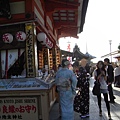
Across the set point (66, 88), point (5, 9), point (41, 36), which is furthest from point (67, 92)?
point (5, 9)

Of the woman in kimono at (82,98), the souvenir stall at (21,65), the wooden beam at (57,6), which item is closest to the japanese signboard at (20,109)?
the souvenir stall at (21,65)

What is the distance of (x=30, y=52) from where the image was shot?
609 centimetres

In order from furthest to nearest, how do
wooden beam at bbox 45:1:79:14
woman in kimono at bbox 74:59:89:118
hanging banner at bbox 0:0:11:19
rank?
wooden beam at bbox 45:1:79:14 < woman in kimono at bbox 74:59:89:118 < hanging banner at bbox 0:0:11:19

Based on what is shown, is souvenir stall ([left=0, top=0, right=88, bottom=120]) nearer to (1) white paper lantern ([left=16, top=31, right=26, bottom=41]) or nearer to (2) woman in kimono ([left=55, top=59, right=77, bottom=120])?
(1) white paper lantern ([left=16, top=31, right=26, bottom=41])

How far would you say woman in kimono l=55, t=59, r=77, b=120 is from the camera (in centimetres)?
512

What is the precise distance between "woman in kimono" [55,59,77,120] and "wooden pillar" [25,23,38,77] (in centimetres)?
112

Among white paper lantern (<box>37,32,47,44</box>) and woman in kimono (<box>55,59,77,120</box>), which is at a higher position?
white paper lantern (<box>37,32,47,44</box>)

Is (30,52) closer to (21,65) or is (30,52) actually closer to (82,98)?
(21,65)

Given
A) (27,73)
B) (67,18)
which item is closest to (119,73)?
(67,18)

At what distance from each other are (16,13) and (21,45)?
0.99 m

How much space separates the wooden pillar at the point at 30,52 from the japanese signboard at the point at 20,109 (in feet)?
3.40

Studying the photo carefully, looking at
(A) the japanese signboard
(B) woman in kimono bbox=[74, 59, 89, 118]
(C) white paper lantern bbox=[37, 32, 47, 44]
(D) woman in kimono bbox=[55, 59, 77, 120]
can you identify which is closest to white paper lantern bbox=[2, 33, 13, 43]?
(C) white paper lantern bbox=[37, 32, 47, 44]

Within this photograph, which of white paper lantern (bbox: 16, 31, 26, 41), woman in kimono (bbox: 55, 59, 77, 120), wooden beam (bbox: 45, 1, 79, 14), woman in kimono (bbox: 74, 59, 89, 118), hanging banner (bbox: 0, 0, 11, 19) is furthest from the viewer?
wooden beam (bbox: 45, 1, 79, 14)

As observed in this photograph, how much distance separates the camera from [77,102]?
625 centimetres
